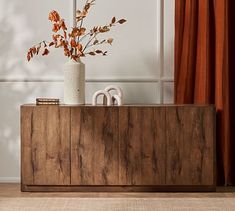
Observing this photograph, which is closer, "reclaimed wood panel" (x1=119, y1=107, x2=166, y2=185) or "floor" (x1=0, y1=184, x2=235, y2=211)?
"floor" (x1=0, y1=184, x2=235, y2=211)

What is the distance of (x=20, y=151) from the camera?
4414 mm

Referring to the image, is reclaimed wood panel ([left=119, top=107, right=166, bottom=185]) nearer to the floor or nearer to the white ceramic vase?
the floor

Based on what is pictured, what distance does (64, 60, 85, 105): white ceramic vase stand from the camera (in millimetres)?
4184

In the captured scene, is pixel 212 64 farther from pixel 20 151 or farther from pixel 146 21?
pixel 20 151

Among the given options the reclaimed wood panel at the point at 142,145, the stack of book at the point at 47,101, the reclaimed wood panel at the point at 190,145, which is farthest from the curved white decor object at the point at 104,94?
the reclaimed wood panel at the point at 190,145

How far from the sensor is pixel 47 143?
413cm

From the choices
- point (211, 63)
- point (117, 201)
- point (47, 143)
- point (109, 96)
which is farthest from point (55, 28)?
point (117, 201)

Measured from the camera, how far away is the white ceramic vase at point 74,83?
4.18 meters

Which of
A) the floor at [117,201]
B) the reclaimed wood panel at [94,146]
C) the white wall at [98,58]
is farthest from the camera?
the white wall at [98,58]

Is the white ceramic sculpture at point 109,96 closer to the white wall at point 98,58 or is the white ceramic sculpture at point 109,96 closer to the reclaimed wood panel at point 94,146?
the reclaimed wood panel at point 94,146

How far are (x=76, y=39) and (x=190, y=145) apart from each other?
108cm

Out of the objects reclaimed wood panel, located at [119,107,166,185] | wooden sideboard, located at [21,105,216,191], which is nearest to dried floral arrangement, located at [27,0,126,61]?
wooden sideboard, located at [21,105,216,191]

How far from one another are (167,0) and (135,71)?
522mm

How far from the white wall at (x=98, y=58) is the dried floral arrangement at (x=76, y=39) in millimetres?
61
